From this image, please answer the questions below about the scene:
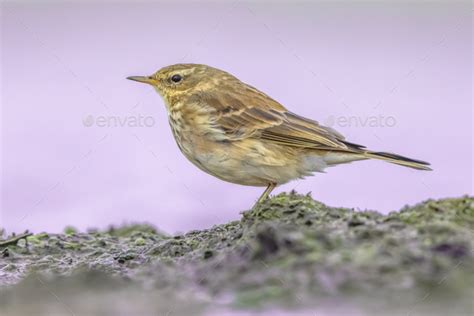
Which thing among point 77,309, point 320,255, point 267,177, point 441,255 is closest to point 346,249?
point 320,255

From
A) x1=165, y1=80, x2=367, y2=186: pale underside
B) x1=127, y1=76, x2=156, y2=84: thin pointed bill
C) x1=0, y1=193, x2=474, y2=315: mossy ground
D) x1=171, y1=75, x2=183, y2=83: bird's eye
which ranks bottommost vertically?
x1=0, y1=193, x2=474, y2=315: mossy ground

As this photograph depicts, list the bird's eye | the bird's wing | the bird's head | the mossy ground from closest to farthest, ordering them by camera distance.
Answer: the mossy ground < the bird's wing < the bird's head < the bird's eye

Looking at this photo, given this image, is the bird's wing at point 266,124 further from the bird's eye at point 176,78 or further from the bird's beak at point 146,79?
the bird's beak at point 146,79

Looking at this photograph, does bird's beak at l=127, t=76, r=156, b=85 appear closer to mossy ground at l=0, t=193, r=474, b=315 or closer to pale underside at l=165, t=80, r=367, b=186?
pale underside at l=165, t=80, r=367, b=186

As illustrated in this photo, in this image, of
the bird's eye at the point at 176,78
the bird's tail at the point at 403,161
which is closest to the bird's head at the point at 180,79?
the bird's eye at the point at 176,78

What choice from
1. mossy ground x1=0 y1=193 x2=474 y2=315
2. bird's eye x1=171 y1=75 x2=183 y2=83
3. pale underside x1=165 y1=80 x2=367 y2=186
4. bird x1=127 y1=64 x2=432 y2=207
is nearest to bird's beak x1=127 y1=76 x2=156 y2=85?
bird's eye x1=171 y1=75 x2=183 y2=83

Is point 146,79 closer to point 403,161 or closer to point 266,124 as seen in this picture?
point 266,124
